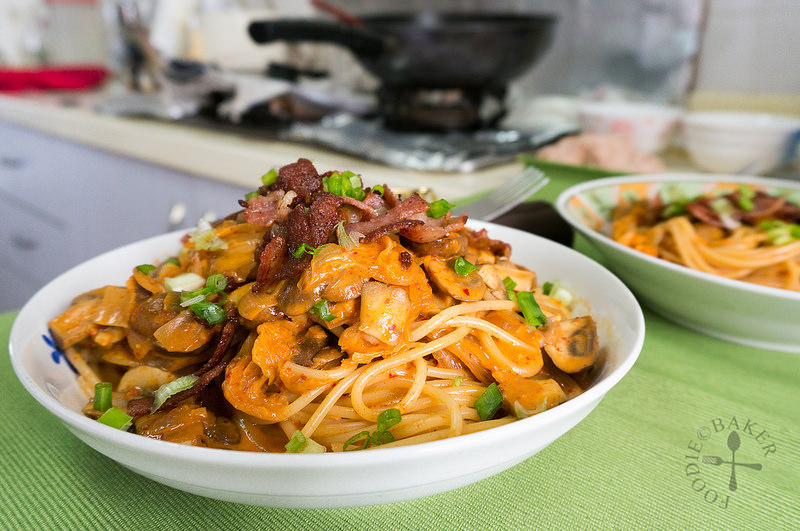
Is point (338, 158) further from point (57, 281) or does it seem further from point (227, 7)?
point (227, 7)

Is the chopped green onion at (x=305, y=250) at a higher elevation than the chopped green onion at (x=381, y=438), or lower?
higher

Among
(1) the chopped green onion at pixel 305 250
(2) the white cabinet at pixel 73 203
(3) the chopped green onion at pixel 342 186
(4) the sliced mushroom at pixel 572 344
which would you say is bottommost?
(2) the white cabinet at pixel 73 203

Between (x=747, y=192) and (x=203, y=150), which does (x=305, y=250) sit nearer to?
(x=747, y=192)

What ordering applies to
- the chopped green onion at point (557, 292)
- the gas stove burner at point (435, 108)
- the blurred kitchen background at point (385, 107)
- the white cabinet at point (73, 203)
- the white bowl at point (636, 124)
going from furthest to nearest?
the white cabinet at point (73, 203) → the gas stove burner at point (435, 108) → the white bowl at point (636, 124) → the blurred kitchen background at point (385, 107) → the chopped green onion at point (557, 292)

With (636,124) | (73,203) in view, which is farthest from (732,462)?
(73,203)

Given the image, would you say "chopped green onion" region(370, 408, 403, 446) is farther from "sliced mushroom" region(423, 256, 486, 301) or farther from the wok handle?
the wok handle

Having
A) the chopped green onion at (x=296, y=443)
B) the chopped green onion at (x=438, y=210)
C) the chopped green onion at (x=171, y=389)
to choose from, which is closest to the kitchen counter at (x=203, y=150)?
the chopped green onion at (x=438, y=210)

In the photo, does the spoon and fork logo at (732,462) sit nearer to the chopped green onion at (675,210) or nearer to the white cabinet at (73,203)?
Answer: the chopped green onion at (675,210)

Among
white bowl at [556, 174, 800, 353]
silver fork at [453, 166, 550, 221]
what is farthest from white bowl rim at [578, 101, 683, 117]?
white bowl at [556, 174, 800, 353]
